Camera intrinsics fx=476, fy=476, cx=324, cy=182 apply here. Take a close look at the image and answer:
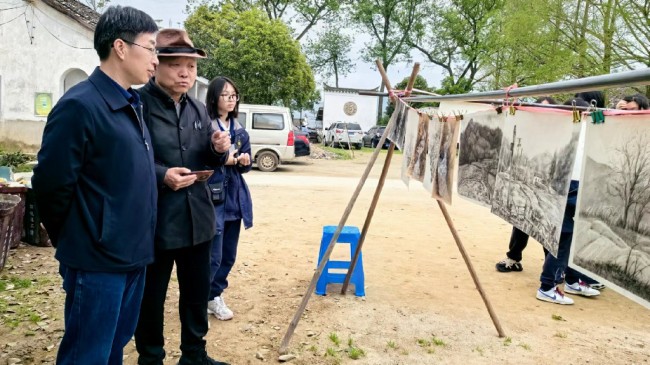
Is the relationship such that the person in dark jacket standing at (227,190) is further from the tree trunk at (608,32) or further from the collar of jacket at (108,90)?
the tree trunk at (608,32)

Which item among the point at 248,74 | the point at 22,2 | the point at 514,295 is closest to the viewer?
the point at 514,295

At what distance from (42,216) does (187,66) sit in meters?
1.12

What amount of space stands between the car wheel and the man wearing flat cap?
1121 cm

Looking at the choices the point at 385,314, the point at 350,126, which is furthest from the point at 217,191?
the point at 350,126

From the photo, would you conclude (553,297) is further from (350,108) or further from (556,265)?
(350,108)

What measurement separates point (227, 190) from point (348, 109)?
2806cm

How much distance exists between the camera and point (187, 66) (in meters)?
2.60

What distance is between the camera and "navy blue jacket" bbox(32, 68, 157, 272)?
1795 mm

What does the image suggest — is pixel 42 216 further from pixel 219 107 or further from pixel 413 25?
pixel 413 25

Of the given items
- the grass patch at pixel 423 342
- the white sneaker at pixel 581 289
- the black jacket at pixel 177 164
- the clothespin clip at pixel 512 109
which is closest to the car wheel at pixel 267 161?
the white sneaker at pixel 581 289

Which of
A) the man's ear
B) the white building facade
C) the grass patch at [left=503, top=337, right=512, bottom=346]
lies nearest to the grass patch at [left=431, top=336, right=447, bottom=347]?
the grass patch at [left=503, top=337, right=512, bottom=346]

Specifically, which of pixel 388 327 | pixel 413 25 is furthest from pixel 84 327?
pixel 413 25

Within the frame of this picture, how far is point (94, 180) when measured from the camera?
1.89 m

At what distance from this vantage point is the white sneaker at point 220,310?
12.1 ft
